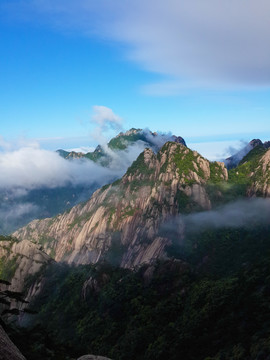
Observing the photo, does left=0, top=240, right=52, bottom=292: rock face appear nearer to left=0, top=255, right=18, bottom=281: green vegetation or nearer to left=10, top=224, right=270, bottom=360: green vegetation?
left=0, top=255, right=18, bottom=281: green vegetation

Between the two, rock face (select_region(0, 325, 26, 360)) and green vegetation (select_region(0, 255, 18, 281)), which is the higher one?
rock face (select_region(0, 325, 26, 360))

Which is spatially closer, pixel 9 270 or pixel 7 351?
pixel 7 351

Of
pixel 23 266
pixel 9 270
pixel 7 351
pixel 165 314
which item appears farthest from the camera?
pixel 9 270

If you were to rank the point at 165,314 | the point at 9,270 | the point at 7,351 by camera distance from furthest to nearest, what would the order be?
the point at 9,270 < the point at 165,314 < the point at 7,351

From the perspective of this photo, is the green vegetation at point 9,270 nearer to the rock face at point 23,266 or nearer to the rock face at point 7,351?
the rock face at point 23,266

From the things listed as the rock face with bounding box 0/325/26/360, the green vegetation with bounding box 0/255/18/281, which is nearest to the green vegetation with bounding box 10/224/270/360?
the rock face with bounding box 0/325/26/360

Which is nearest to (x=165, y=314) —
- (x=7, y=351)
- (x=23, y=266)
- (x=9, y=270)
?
(x=7, y=351)

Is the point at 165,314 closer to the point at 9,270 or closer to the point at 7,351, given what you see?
the point at 7,351

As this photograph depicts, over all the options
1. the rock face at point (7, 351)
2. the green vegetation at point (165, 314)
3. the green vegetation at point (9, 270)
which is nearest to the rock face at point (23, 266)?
the green vegetation at point (9, 270)

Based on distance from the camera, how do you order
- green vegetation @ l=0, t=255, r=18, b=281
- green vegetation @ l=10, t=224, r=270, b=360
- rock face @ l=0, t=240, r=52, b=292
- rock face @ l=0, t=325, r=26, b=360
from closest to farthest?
rock face @ l=0, t=325, r=26, b=360 → green vegetation @ l=10, t=224, r=270, b=360 → rock face @ l=0, t=240, r=52, b=292 → green vegetation @ l=0, t=255, r=18, b=281

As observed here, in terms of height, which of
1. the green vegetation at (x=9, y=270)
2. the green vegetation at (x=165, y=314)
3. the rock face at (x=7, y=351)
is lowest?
the green vegetation at (x=9, y=270)

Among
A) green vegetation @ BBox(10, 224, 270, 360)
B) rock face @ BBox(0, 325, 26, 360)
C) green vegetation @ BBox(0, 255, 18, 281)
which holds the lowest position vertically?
green vegetation @ BBox(0, 255, 18, 281)
